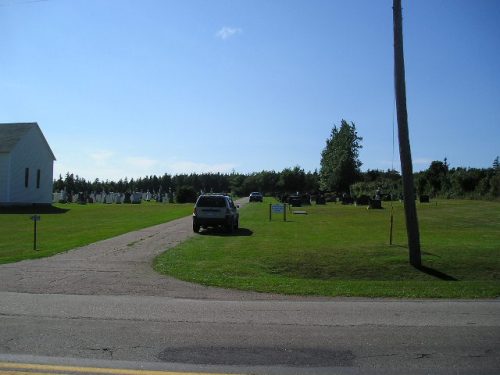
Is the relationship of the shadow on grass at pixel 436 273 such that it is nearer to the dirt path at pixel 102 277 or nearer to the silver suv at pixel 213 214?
the dirt path at pixel 102 277

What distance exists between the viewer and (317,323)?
23.5 feet

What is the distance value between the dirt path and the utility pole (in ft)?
19.8

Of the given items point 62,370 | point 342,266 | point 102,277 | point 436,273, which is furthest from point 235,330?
point 436,273

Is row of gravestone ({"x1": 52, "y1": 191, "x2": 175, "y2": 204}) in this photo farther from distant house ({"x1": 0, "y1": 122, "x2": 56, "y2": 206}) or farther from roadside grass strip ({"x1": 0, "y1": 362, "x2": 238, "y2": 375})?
roadside grass strip ({"x1": 0, "y1": 362, "x2": 238, "y2": 375})

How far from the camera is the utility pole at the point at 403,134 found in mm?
13793

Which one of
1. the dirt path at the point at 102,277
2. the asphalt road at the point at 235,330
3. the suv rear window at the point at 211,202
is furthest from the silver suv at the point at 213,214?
the asphalt road at the point at 235,330

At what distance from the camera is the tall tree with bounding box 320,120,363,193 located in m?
102

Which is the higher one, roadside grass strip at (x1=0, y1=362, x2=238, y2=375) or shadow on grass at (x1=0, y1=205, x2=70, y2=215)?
shadow on grass at (x1=0, y1=205, x2=70, y2=215)

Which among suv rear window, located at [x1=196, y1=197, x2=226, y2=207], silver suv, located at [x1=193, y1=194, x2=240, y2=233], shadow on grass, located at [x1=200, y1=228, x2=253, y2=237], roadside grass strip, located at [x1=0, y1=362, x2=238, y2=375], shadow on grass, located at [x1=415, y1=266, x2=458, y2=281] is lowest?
shadow on grass, located at [x1=415, y1=266, x2=458, y2=281]

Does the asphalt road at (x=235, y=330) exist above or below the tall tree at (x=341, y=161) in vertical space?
below

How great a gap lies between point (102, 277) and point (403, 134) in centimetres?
894

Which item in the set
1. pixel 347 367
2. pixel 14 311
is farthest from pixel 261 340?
pixel 14 311

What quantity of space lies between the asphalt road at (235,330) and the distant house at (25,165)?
45.4 m

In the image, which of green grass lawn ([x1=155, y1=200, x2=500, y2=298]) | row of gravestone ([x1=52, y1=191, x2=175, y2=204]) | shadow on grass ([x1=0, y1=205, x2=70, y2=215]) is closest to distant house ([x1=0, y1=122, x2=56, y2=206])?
shadow on grass ([x1=0, y1=205, x2=70, y2=215])
